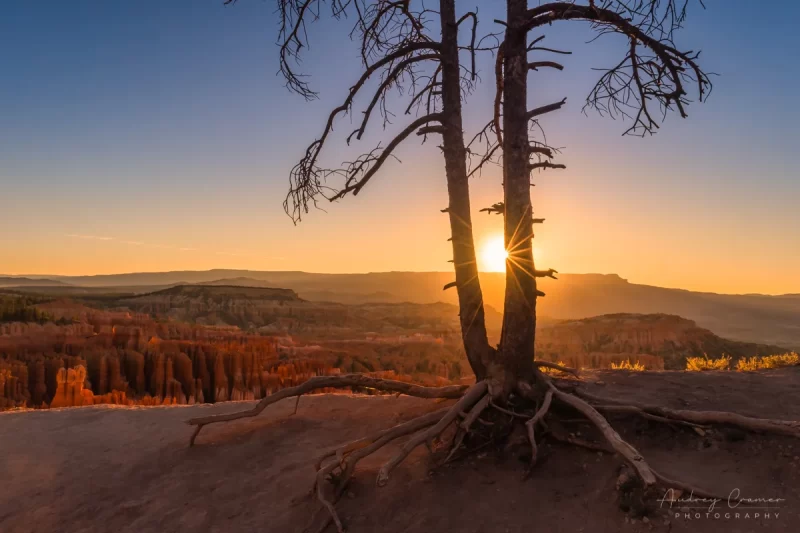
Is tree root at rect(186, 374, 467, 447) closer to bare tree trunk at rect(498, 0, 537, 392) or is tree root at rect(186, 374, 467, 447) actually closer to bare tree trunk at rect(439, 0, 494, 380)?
bare tree trunk at rect(439, 0, 494, 380)

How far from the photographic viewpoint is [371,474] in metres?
4.66

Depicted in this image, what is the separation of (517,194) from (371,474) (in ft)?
9.19

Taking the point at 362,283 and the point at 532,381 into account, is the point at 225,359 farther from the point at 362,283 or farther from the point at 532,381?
the point at 362,283

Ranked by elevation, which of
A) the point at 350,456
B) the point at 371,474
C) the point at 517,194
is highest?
the point at 517,194

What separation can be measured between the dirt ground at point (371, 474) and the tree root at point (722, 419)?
11 centimetres

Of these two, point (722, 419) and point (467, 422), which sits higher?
point (722, 419)

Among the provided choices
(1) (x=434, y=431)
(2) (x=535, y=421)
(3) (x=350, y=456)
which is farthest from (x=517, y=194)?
(3) (x=350, y=456)

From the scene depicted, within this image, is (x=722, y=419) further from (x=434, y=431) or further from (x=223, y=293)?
(x=223, y=293)

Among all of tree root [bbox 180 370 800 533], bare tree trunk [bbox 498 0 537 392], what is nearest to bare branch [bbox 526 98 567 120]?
bare tree trunk [bbox 498 0 537 392]

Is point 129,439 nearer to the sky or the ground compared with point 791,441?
nearer to the ground

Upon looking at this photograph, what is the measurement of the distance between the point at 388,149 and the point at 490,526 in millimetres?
3519

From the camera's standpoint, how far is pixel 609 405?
199 inches

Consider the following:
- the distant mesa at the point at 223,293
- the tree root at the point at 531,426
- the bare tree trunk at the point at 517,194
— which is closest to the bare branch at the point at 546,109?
the bare tree trunk at the point at 517,194

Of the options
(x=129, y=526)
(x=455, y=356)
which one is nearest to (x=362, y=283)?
(x=455, y=356)
